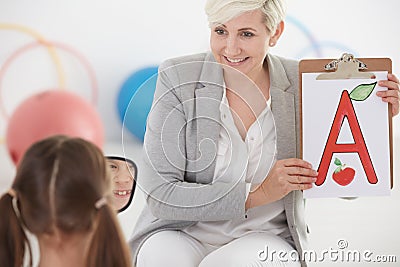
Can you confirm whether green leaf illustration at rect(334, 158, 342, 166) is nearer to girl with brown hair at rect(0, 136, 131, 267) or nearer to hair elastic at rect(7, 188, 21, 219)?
girl with brown hair at rect(0, 136, 131, 267)

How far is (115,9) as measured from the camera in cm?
418

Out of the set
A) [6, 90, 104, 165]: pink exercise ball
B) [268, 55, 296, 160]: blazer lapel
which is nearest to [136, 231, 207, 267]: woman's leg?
[268, 55, 296, 160]: blazer lapel

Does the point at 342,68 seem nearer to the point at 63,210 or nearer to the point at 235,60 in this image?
the point at 235,60

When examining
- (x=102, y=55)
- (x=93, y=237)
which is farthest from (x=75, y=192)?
(x=102, y=55)

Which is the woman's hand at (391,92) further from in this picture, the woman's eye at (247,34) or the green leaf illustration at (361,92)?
the woman's eye at (247,34)

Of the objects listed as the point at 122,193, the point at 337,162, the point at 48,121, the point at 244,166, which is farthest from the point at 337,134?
the point at 48,121

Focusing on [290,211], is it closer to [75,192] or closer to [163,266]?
[163,266]

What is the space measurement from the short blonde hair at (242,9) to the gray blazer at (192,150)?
4.8 inches

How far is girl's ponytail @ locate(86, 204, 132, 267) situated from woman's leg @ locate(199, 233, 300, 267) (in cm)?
38

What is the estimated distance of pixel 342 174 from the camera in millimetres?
1694

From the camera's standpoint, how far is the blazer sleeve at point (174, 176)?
1.70m

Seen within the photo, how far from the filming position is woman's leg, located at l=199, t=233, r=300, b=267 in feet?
5.36

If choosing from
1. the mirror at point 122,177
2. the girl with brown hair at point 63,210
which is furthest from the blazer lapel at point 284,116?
the girl with brown hair at point 63,210

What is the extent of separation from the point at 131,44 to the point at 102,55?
0.59 feet
